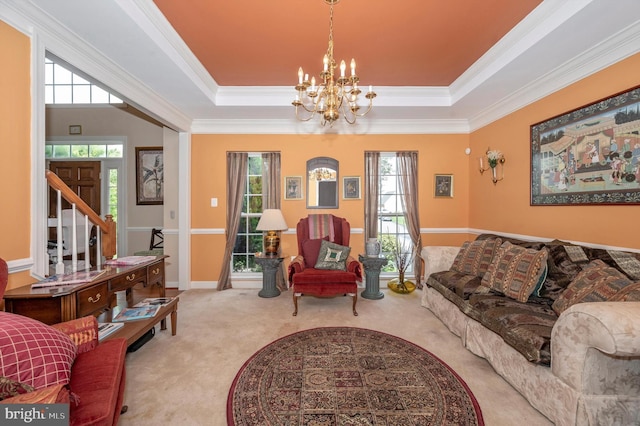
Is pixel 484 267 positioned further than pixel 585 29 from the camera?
Yes

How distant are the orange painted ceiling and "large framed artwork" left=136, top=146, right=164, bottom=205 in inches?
106

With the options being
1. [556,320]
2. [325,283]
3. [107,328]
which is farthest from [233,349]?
[556,320]

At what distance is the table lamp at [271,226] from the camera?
13.7 ft

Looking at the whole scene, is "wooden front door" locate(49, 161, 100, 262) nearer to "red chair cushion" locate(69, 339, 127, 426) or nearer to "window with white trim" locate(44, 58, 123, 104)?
"window with white trim" locate(44, 58, 123, 104)

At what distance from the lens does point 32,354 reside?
125 centimetres

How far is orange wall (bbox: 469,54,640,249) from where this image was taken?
2.44 meters

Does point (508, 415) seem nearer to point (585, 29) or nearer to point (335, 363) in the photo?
point (335, 363)

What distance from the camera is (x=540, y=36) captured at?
2.47 meters

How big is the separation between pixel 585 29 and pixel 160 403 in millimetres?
4430

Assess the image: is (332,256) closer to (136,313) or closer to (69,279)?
(136,313)

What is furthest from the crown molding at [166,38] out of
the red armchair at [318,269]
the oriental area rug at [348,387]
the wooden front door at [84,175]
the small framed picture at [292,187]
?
the wooden front door at [84,175]

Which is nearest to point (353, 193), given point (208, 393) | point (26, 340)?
point (208, 393)

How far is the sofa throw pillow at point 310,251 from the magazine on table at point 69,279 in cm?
245

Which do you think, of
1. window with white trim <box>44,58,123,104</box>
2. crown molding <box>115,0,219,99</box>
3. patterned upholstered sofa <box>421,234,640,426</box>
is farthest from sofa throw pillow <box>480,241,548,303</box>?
window with white trim <box>44,58,123,104</box>
